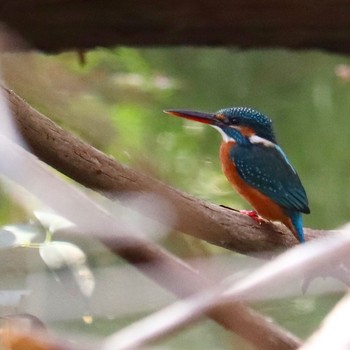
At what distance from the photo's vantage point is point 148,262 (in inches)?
29.4

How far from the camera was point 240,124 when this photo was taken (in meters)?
1.18

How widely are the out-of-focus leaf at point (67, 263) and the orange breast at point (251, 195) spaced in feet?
1.02

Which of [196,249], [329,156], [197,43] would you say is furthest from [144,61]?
[196,249]

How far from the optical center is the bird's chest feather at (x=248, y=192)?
3.56 ft

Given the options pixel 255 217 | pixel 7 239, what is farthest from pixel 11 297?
pixel 255 217

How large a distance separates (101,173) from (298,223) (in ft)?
1.18

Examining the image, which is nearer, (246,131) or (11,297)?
(11,297)

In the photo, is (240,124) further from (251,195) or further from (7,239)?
(7,239)

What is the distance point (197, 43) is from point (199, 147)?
172mm

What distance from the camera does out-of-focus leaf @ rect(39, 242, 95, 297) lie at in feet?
2.65

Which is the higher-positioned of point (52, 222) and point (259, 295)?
point (259, 295)

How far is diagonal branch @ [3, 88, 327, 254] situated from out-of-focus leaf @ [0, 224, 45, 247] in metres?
0.10

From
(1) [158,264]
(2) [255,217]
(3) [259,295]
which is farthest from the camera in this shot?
(2) [255,217]

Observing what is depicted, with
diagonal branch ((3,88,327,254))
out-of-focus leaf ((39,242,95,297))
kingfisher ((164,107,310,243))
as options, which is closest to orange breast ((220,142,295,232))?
kingfisher ((164,107,310,243))
